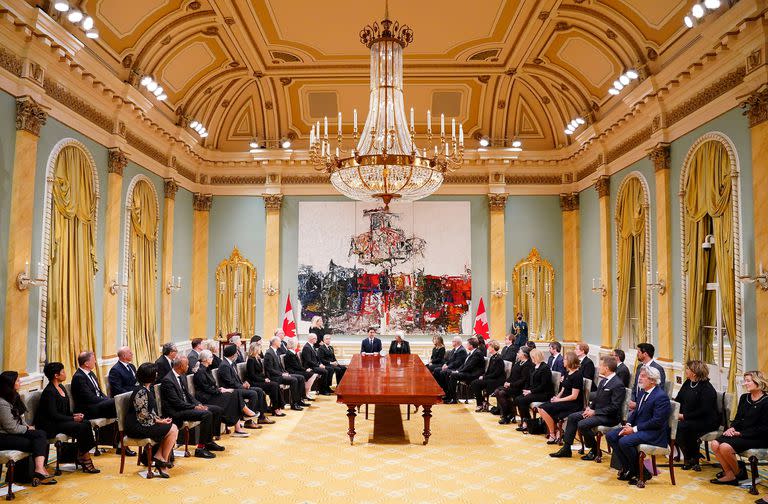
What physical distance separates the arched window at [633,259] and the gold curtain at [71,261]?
10.1 meters

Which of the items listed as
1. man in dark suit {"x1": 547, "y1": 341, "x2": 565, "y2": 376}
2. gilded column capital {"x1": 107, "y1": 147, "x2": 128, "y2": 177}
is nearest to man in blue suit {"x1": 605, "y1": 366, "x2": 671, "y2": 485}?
man in dark suit {"x1": 547, "y1": 341, "x2": 565, "y2": 376}

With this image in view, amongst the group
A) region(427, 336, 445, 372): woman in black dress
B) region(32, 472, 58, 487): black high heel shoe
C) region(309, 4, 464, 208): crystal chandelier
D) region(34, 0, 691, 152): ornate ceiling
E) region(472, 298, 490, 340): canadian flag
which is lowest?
region(32, 472, 58, 487): black high heel shoe

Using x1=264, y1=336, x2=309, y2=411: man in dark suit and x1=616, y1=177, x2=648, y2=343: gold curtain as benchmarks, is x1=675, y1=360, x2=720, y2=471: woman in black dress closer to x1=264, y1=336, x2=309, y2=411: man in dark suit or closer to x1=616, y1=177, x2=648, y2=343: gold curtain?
x1=616, y1=177, x2=648, y2=343: gold curtain

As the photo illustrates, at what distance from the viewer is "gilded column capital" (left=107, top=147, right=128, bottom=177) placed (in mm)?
11508

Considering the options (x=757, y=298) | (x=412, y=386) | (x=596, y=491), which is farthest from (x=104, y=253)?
(x=757, y=298)

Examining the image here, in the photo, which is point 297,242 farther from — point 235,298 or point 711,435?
point 711,435

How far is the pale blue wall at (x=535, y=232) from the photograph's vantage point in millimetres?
16297

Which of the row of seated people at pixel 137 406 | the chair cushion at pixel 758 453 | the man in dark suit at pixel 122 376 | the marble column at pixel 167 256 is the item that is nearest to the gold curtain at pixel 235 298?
the marble column at pixel 167 256

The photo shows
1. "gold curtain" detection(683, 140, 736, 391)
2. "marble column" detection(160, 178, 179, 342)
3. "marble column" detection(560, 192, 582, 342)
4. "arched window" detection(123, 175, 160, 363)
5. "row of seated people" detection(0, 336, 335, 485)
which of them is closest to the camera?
"row of seated people" detection(0, 336, 335, 485)

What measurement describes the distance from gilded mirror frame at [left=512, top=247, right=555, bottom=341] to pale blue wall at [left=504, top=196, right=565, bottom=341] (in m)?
0.12

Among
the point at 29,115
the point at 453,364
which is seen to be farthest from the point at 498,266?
the point at 29,115

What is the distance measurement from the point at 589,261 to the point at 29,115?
1213cm

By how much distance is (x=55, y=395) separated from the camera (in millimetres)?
6980

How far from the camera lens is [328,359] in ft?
46.5
